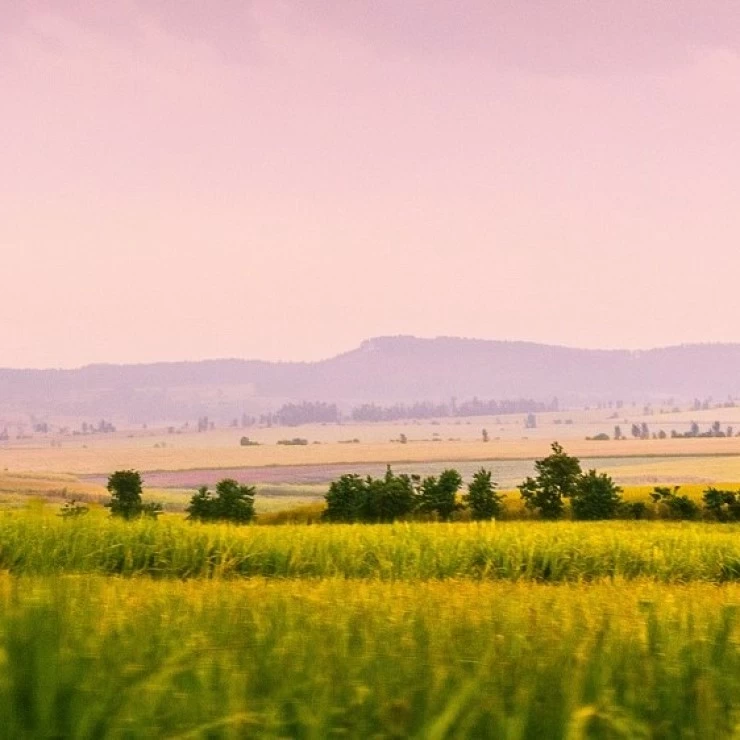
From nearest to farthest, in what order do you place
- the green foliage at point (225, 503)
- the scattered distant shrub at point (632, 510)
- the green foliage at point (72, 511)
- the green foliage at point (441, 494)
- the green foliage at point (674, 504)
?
the green foliage at point (72, 511), the green foliage at point (225, 503), the green foliage at point (441, 494), the scattered distant shrub at point (632, 510), the green foliage at point (674, 504)

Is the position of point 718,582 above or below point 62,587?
below

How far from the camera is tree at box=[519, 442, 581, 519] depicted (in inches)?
852

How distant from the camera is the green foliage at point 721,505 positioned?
840 inches

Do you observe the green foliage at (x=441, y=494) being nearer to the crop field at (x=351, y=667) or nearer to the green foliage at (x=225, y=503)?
the green foliage at (x=225, y=503)

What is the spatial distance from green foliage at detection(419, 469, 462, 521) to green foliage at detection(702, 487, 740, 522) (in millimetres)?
5181

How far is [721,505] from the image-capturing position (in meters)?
21.4

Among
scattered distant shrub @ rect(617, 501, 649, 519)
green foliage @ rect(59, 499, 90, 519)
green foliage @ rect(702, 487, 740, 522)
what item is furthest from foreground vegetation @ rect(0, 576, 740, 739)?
green foliage @ rect(702, 487, 740, 522)

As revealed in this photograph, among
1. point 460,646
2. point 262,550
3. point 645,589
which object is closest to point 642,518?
point 262,550

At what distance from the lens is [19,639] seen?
146 inches

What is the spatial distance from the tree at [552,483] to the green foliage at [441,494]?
172 cm

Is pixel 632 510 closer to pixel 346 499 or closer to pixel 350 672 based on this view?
pixel 346 499

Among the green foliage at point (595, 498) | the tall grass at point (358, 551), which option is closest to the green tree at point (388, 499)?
the green foliage at point (595, 498)

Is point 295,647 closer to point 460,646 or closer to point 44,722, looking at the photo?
point 460,646

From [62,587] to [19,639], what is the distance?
2.02 feet
